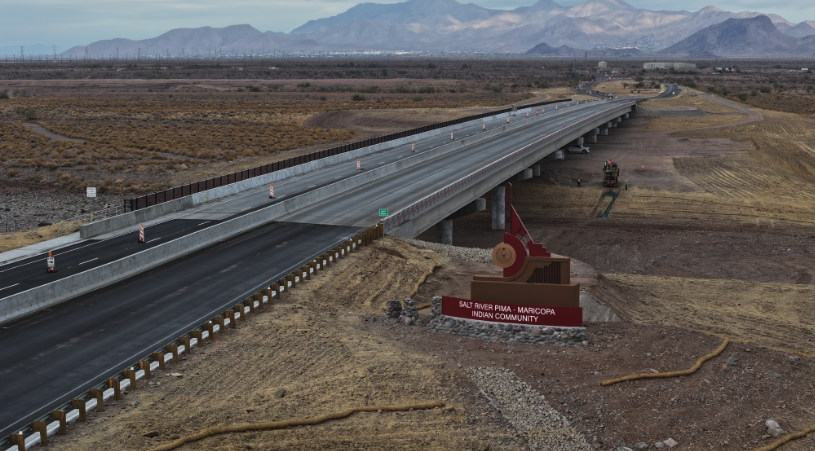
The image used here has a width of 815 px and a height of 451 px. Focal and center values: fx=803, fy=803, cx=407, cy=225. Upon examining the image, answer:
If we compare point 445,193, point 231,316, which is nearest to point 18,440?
point 231,316

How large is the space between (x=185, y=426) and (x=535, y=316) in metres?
11.2

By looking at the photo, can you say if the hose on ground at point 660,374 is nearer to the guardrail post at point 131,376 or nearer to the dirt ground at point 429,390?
the dirt ground at point 429,390

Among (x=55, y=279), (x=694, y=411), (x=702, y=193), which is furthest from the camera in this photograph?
(x=702, y=193)

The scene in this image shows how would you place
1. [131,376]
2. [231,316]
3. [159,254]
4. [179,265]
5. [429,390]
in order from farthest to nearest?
[159,254], [179,265], [231,316], [429,390], [131,376]

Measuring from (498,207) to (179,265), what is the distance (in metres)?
31.9

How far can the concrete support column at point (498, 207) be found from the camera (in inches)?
2370

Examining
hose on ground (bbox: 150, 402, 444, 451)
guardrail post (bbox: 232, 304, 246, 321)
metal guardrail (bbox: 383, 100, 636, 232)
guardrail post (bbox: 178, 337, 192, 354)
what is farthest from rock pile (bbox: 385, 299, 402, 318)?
metal guardrail (bbox: 383, 100, 636, 232)

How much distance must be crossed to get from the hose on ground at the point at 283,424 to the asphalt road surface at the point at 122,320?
145 inches

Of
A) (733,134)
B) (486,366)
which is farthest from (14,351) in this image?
(733,134)

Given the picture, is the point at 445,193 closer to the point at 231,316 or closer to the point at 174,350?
the point at 231,316

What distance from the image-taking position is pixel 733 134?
9656 centimetres

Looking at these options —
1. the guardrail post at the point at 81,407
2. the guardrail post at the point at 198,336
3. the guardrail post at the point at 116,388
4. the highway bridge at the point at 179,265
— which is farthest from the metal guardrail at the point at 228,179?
the guardrail post at the point at 81,407

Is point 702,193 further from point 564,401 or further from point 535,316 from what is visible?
point 564,401

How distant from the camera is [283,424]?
1816 cm
